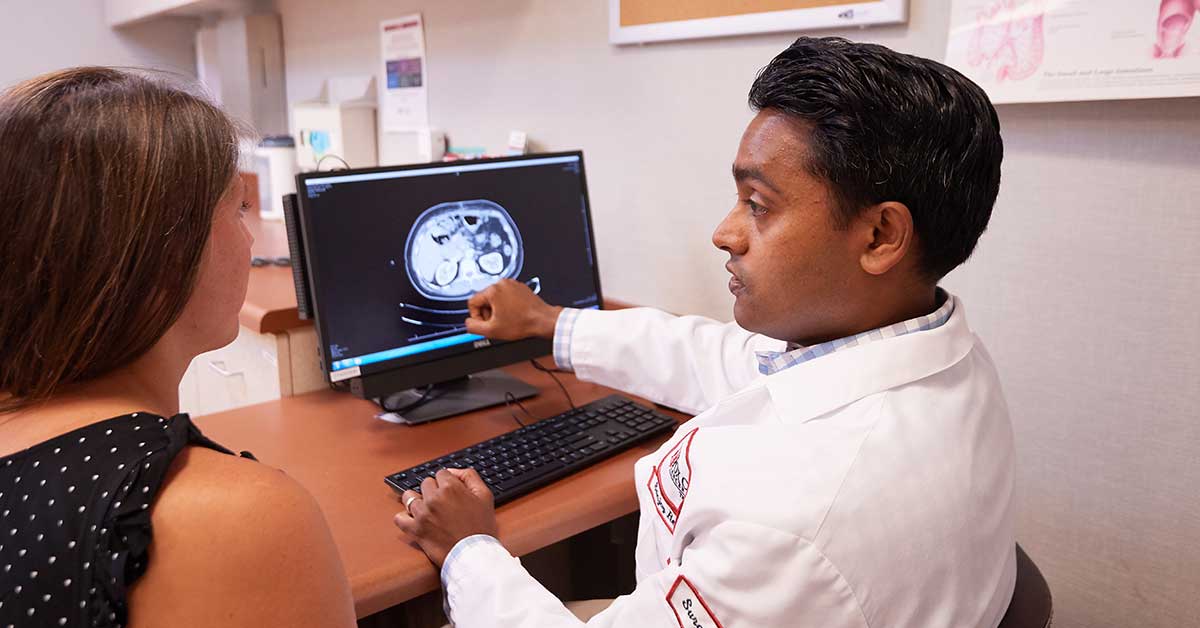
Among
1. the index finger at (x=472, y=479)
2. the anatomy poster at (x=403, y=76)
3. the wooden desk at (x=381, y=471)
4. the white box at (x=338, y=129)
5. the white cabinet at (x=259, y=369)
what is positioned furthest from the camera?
the white box at (x=338, y=129)

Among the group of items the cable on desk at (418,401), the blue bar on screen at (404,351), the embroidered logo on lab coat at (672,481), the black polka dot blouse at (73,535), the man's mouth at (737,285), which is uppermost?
the man's mouth at (737,285)

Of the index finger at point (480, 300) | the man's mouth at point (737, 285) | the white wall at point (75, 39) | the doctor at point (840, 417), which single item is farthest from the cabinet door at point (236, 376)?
the white wall at point (75, 39)

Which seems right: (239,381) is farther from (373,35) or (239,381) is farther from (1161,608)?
(1161,608)

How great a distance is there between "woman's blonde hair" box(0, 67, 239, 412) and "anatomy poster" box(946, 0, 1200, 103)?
3.33 feet

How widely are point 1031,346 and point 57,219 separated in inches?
47.2

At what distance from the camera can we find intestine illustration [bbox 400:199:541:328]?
148 centimetres

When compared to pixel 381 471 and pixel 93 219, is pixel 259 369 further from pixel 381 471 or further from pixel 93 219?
pixel 93 219

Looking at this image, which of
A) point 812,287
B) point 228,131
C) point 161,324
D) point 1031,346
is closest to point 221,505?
point 161,324

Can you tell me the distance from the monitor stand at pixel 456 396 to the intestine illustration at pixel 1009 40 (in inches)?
34.7

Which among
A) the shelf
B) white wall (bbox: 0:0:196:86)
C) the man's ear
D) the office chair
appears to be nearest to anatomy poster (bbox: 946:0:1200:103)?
the man's ear

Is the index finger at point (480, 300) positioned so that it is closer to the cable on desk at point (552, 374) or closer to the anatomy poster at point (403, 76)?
the cable on desk at point (552, 374)

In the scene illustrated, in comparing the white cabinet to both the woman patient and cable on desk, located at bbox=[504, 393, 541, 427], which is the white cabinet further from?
the woman patient

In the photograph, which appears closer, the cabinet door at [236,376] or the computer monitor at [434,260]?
the computer monitor at [434,260]

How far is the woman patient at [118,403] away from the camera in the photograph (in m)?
0.64
